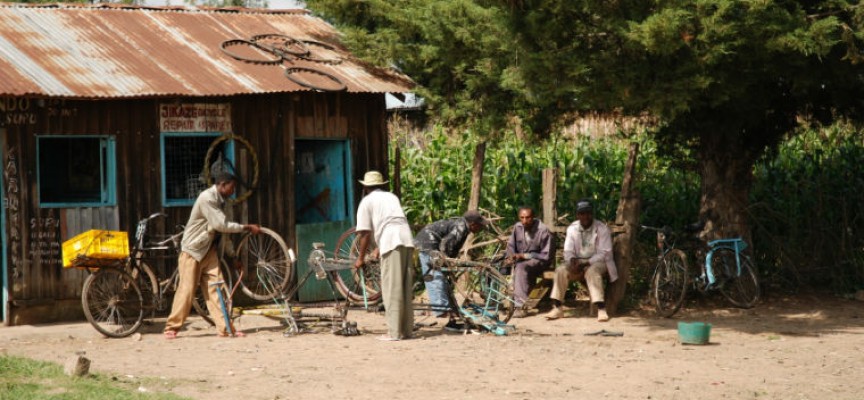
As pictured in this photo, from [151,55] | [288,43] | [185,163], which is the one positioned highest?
[288,43]

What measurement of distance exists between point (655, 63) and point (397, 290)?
12.0 ft

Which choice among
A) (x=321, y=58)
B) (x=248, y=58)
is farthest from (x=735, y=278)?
(x=248, y=58)

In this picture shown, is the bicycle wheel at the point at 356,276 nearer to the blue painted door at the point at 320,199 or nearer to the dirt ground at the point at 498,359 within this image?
the blue painted door at the point at 320,199

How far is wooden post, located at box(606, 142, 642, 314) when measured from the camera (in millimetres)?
14086

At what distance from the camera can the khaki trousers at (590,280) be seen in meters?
13.7

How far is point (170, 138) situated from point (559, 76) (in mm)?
5221

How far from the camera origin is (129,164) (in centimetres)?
1380

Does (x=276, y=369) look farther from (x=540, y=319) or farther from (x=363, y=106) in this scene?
(x=363, y=106)

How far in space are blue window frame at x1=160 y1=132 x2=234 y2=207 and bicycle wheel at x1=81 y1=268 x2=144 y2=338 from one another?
1.91 m

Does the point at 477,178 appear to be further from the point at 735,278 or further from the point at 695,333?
the point at 695,333

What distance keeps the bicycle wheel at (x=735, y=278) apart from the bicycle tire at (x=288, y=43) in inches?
245

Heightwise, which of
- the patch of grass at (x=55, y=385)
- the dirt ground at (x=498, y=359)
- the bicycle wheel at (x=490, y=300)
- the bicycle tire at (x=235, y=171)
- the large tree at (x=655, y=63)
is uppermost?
the large tree at (x=655, y=63)

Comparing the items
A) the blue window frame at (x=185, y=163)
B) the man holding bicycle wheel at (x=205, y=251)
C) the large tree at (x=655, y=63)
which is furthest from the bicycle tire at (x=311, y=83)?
the man holding bicycle wheel at (x=205, y=251)

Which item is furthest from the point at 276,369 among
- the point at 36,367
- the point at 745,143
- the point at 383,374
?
the point at 745,143
